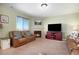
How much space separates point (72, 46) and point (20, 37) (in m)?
1.05

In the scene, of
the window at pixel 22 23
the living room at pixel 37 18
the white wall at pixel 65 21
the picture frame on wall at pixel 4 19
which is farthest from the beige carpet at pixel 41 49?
the picture frame on wall at pixel 4 19

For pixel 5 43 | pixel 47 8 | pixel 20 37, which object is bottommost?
pixel 5 43

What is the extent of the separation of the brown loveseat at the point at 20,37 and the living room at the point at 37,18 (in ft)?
0.20

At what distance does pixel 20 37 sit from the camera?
1666 mm

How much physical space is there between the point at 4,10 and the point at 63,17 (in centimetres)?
116

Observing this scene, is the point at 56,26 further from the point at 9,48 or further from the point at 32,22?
the point at 9,48

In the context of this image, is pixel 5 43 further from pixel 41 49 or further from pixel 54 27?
pixel 54 27

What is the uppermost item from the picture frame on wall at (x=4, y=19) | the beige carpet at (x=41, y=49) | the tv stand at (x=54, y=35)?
the picture frame on wall at (x=4, y=19)

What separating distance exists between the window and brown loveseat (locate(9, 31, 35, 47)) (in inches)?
4.0

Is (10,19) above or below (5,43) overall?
above

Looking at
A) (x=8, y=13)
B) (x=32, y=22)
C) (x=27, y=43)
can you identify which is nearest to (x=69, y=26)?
(x=32, y=22)

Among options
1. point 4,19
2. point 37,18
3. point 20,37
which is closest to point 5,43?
point 20,37

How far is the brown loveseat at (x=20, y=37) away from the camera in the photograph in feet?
5.19

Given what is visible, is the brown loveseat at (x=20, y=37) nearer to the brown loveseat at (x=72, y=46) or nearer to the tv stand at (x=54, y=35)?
the tv stand at (x=54, y=35)
